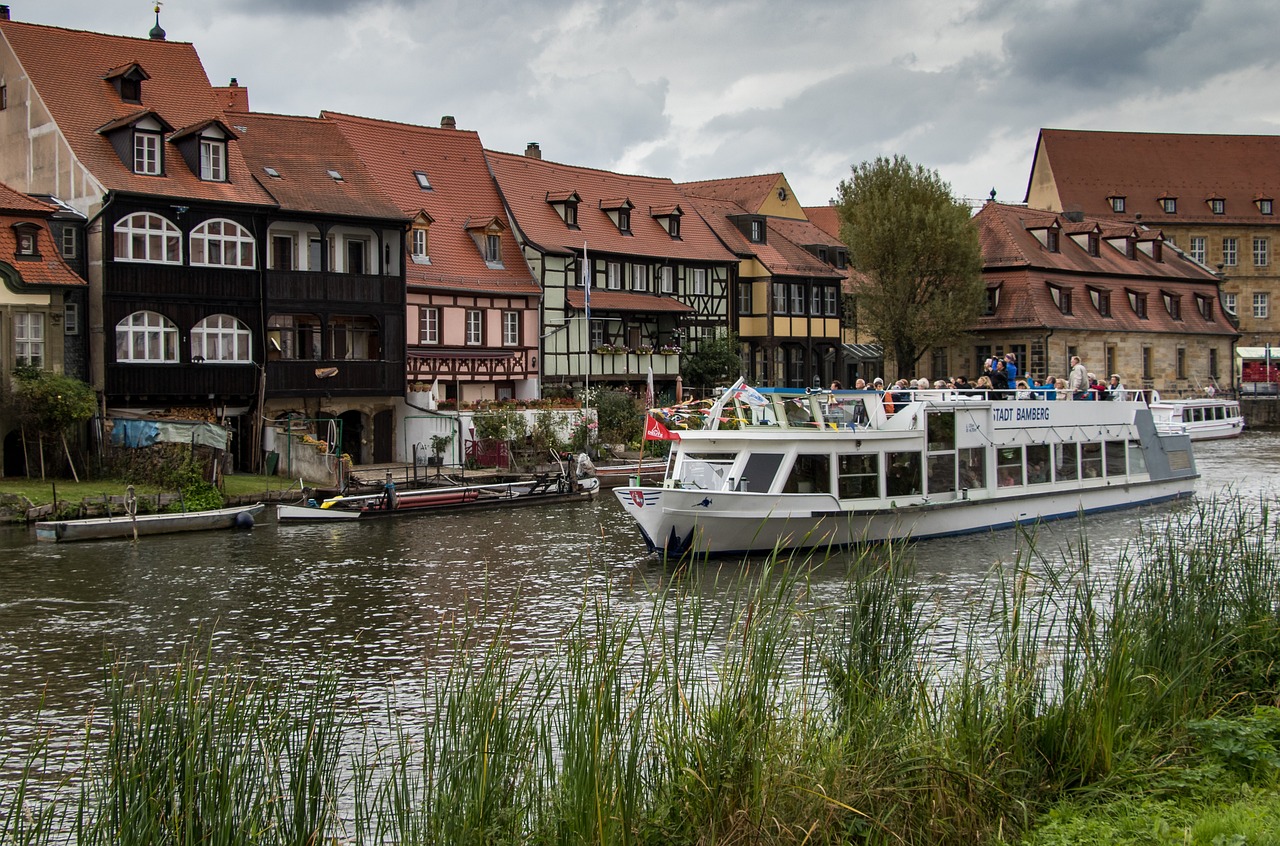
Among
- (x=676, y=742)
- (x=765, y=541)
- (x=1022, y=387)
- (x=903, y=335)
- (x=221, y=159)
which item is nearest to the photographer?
(x=676, y=742)

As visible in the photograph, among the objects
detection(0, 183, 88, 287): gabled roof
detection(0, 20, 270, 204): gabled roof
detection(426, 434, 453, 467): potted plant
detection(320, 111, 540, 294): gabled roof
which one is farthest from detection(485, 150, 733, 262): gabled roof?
detection(0, 183, 88, 287): gabled roof

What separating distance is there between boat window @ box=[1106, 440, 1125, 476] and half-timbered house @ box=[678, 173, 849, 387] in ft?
83.6

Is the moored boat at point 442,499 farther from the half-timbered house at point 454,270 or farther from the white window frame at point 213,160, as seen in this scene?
the white window frame at point 213,160

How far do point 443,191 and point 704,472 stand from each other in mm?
25755

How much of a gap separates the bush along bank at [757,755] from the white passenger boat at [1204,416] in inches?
1984

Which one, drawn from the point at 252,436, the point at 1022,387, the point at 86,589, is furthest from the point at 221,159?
the point at 1022,387

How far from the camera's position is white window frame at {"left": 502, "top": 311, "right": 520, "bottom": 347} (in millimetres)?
48344

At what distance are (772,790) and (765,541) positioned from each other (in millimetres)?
18306

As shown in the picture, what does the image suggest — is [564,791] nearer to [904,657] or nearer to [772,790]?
[772,790]

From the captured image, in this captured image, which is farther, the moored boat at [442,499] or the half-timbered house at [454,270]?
the half-timbered house at [454,270]

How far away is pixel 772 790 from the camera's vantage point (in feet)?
31.2

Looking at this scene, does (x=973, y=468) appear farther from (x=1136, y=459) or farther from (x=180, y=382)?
(x=180, y=382)

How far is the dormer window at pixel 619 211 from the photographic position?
55.3 meters

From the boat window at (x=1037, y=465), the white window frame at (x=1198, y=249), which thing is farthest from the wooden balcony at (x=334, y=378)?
the white window frame at (x=1198, y=249)
